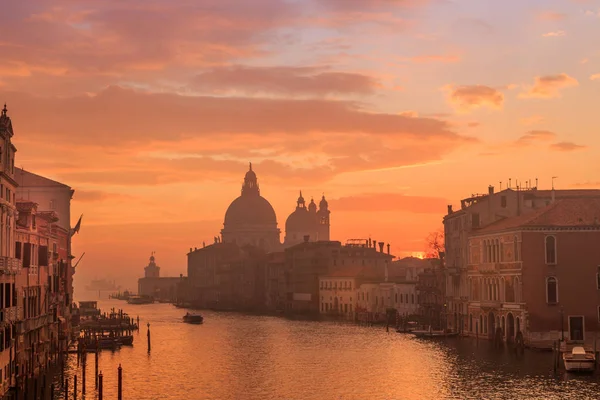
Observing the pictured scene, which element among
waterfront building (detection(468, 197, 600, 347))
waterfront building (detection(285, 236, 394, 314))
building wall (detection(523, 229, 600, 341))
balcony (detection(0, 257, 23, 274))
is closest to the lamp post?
waterfront building (detection(468, 197, 600, 347))

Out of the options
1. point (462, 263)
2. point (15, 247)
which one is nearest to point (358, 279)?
point (462, 263)

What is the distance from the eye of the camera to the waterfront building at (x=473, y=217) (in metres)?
83.9

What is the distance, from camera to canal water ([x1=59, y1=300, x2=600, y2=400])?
5062 cm

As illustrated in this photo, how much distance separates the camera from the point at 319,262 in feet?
509

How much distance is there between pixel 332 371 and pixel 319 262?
3702 inches

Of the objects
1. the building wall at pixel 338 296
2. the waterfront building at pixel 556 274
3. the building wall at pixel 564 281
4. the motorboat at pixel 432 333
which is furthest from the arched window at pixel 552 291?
the building wall at pixel 338 296

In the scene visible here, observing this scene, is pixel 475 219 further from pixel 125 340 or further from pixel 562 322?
pixel 125 340

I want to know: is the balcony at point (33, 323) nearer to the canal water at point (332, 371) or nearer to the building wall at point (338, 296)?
the canal water at point (332, 371)

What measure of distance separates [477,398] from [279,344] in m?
39.0

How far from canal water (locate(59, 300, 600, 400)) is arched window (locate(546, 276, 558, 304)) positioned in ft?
16.0

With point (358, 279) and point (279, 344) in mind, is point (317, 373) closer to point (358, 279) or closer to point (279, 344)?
point (279, 344)

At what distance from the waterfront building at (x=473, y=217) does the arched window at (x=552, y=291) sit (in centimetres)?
→ 1242

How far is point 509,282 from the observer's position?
72.6 m

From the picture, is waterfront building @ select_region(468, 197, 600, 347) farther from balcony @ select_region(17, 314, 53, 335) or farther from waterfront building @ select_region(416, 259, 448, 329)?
balcony @ select_region(17, 314, 53, 335)
